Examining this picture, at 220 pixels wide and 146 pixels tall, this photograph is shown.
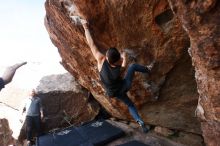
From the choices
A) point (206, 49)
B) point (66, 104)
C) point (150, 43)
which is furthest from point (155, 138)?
point (66, 104)

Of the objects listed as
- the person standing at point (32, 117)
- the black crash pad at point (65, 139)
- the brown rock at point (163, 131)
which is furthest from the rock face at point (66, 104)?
the brown rock at point (163, 131)

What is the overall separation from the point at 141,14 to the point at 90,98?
259 inches

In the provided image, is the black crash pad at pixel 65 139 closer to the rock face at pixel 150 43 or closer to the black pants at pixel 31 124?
the black pants at pixel 31 124

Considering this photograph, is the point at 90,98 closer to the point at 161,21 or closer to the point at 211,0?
the point at 161,21

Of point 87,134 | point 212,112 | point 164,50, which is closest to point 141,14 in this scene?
point 164,50

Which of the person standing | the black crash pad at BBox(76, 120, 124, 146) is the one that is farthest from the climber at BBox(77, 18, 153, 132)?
the person standing

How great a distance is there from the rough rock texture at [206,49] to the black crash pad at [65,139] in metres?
4.10

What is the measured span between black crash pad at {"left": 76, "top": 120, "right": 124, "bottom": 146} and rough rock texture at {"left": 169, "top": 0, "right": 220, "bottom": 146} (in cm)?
378

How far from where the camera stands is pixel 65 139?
8.30m

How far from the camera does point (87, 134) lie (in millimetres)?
8398

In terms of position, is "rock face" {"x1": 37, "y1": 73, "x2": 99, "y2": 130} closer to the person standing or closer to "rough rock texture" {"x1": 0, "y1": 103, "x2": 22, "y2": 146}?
the person standing

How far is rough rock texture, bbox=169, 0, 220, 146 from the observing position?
11.1ft

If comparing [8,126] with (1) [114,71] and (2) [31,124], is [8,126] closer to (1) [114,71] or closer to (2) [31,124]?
(2) [31,124]

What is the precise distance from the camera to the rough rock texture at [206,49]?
3398mm
